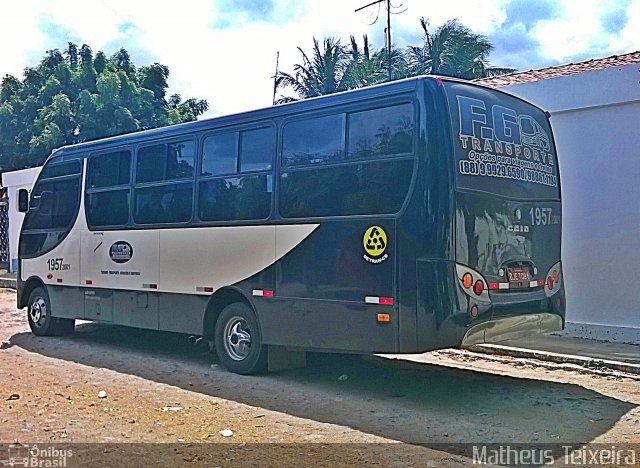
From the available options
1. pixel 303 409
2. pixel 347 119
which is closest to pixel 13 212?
pixel 347 119

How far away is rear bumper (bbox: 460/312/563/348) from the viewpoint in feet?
24.0

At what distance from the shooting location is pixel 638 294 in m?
10.7

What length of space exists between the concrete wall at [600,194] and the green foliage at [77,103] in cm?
1923

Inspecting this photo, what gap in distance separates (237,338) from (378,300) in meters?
2.37

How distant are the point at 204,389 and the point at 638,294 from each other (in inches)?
245

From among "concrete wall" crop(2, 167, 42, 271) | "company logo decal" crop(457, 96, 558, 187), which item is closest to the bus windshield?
"company logo decal" crop(457, 96, 558, 187)

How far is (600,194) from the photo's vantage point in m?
11.1

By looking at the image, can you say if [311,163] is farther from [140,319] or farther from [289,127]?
[140,319]

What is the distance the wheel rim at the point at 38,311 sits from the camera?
12.2m

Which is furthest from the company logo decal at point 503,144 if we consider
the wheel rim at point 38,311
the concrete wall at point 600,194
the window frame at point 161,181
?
the wheel rim at point 38,311

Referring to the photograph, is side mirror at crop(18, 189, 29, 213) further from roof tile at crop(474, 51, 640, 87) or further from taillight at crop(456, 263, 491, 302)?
taillight at crop(456, 263, 491, 302)

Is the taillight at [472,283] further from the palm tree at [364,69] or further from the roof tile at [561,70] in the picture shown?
the palm tree at [364,69]

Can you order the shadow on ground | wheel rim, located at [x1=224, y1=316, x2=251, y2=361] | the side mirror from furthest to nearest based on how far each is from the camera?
the side mirror, wheel rim, located at [x1=224, y1=316, x2=251, y2=361], the shadow on ground

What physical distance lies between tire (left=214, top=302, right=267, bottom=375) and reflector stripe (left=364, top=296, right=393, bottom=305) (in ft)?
5.64
